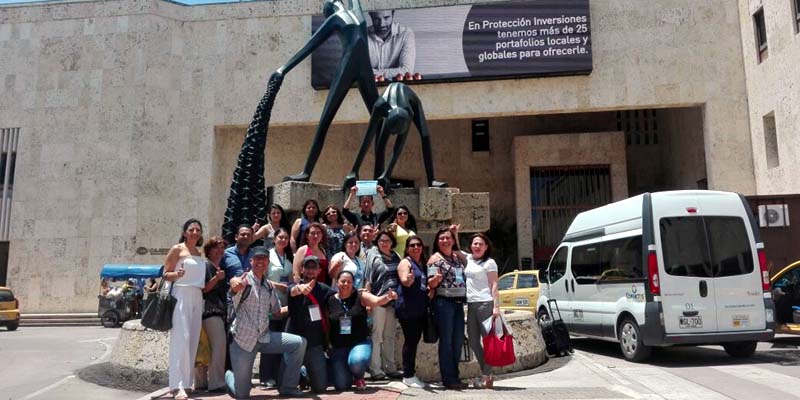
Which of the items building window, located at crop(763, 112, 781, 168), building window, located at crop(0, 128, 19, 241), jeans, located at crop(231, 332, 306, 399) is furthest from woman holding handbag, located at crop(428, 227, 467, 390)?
building window, located at crop(0, 128, 19, 241)

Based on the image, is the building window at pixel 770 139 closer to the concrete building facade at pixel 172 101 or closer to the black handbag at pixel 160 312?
the concrete building facade at pixel 172 101

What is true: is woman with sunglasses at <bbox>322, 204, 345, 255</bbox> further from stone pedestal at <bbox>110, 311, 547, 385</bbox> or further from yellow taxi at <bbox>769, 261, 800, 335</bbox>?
yellow taxi at <bbox>769, 261, 800, 335</bbox>

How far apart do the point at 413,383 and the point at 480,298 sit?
1.12 metres

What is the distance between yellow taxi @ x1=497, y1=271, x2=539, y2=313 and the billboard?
33.4 feet

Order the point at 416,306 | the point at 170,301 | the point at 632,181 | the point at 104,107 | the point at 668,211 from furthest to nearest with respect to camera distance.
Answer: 1. the point at 632,181
2. the point at 104,107
3. the point at 668,211
4. the point at 416,306
5. the point at 170,301

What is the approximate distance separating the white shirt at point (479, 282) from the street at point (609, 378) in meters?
0.95

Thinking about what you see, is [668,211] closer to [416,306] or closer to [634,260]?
[634,260]

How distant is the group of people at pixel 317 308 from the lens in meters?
5.70

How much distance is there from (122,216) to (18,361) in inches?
567

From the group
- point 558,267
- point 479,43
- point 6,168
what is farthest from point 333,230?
point 6,168

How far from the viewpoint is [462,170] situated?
1233 inches

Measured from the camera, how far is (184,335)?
18.5 feet

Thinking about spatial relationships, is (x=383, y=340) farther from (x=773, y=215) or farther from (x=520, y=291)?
(x=773, y=215)

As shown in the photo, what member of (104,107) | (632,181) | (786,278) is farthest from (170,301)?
(632,181)
